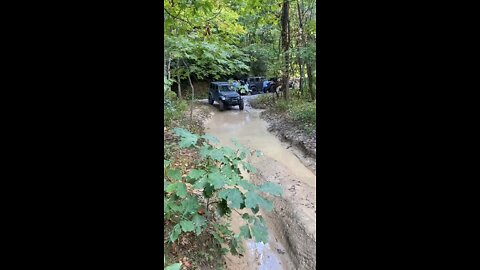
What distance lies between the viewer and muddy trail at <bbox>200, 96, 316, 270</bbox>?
3.16 meters

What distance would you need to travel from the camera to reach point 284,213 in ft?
13.3

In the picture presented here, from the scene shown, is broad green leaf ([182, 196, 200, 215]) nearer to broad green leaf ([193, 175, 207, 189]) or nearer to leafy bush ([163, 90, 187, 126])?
broad green leaf ([193, 175, 207, 189])

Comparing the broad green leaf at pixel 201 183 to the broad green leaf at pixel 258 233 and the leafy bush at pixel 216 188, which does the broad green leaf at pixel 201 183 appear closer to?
the leafy bush at pixel 216 188

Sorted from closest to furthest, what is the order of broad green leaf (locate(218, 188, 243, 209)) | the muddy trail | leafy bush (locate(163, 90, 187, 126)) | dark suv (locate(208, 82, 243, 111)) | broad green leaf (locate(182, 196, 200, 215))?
broad green leaf (locate(218, 188, 243, 209)) < broad green leaf (locate(182, 196, 200, 215)) < the muddy trail < leafy bush (locate(163, 90, 187, 126)) < dark suv (locate(208, 82, 243, 111))

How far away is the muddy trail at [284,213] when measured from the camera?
3.16m

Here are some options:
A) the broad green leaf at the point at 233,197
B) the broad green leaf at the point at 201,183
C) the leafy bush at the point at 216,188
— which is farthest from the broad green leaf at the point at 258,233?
the broad green leaf at the point at 201,183

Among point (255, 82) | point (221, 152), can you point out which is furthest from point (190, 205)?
point (255, 82)

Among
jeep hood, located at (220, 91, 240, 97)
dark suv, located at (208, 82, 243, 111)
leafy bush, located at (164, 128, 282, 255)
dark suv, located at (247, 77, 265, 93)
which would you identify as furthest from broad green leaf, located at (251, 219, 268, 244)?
dark suv, located at (247, 77, 265, 93)

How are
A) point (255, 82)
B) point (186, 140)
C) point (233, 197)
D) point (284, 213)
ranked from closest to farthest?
point (233, 197), point (186, 140), point (284, 213), point (255, 82)

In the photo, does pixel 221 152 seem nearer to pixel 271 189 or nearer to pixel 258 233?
pixel 271 189
